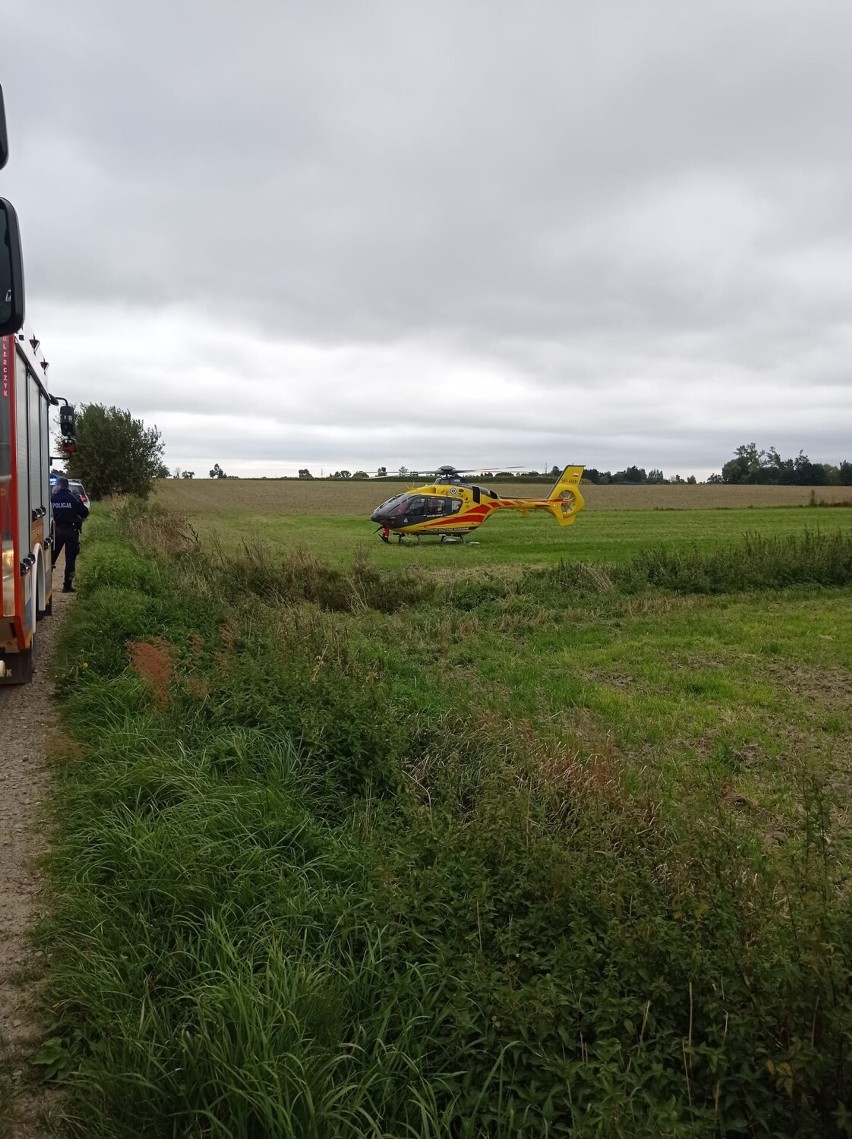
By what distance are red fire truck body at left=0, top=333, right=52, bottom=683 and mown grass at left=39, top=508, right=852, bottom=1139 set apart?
75cm

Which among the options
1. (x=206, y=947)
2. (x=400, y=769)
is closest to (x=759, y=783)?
(x=400, y=769)

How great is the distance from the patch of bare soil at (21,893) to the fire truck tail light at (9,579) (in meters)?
1.14

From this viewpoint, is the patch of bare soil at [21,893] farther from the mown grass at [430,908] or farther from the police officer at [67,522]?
the police officer at [67,522]

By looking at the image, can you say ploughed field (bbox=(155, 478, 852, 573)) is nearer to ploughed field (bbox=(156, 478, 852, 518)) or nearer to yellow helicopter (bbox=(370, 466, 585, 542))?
ploughed field (bbox=(156, 478, 852, 518))

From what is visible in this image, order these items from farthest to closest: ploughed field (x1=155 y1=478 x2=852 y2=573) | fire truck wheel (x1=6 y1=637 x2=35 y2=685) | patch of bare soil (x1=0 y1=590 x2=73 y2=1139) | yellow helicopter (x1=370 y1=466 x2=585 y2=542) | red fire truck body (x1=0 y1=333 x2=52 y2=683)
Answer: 1. yellow helicopter (x1=370 y1=466 x2=585 y2=542)
2. ploughed field (x1=155 y1=478 x2=852 y2=573)
3. fire truck wheel (x1=6 y1=637 x2=35 y2=685)
4. red fire truck body (x1=0 y1=333 x2=52 y2=683)
5. patch of bare soil (x1=0 y1=590 x2=73 y2=1139)

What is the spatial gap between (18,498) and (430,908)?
196 inches

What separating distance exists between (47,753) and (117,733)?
2.60 feet

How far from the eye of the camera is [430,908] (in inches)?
140

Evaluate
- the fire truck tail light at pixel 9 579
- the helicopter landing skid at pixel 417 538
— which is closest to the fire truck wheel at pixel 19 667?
the fire truck tail light at pixel 9 579

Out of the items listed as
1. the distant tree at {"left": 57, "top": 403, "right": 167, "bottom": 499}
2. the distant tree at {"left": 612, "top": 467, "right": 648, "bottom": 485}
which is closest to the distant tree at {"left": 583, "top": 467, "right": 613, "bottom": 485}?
the distant tree at {"left": 612, "top": 467, "right": 648, "bottom": 485}

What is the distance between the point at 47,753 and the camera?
6117 millimetres

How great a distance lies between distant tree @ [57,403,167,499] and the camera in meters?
51.3

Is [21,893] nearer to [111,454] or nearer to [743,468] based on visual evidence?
[111,454]

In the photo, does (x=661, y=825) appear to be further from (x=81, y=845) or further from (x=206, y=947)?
(x=81, y=845)
